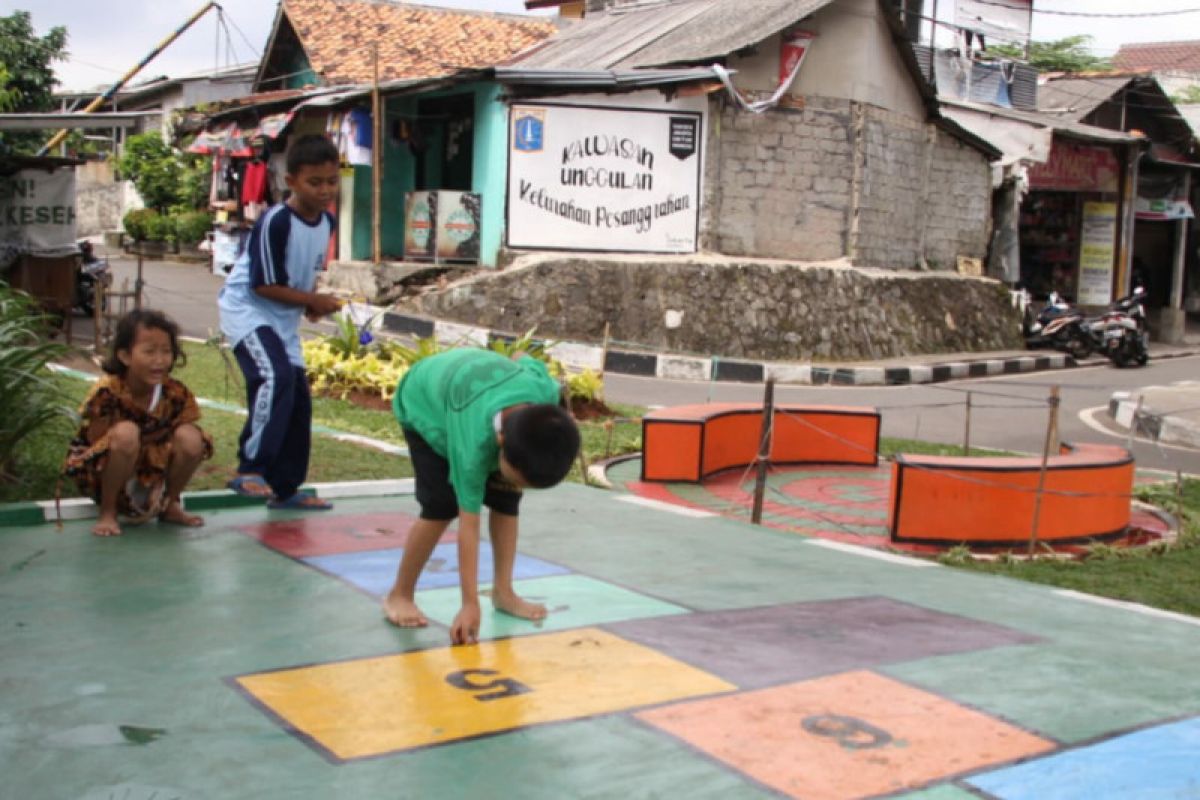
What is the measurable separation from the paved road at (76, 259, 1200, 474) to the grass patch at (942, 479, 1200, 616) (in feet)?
6.54

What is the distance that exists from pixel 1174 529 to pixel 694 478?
323 centimetres

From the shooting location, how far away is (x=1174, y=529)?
858cm

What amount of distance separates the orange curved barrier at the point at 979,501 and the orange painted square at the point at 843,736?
12.0ft

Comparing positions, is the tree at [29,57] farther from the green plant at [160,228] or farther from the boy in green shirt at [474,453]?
the boy in green shirt at [474,453]

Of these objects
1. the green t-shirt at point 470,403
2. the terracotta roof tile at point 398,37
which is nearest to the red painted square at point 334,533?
the green t-shirt at point 470,403

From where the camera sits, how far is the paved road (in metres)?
13.0

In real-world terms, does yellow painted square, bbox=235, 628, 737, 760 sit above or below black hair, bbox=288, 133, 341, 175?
below

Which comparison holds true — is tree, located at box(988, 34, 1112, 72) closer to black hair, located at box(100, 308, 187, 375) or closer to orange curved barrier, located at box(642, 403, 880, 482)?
orange curved barrier, located at box(642, 403, 880, 482)

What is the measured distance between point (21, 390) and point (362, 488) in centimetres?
175

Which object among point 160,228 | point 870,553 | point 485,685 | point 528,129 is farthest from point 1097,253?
point 485,685

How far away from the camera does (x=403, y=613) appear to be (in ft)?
14.9

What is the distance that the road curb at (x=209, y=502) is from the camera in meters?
5.93

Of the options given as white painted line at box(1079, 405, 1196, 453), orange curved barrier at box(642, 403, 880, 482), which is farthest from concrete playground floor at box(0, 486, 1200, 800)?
white painted line at box(1079, 405, 1196, 453)

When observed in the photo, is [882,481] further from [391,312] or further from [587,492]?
[391,312]
